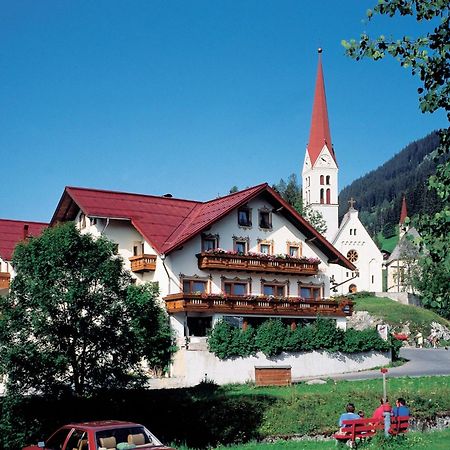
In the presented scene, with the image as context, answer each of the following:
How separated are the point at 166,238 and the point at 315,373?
11241 millimetres

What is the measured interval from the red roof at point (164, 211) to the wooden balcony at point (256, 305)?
3.07 meters

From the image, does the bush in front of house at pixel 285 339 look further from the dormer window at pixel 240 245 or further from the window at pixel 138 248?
the window at pixel 138 248

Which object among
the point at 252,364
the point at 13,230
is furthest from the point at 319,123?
the point at 252,364

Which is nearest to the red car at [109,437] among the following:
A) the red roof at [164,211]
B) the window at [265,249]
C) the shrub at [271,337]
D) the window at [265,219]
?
the shrub at [271,337]

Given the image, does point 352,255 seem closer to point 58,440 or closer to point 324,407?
point 324,407

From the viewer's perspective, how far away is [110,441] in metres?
13.5

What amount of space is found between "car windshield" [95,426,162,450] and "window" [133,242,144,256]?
2989cm

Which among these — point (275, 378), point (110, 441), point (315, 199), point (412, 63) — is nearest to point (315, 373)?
point (275, 378)

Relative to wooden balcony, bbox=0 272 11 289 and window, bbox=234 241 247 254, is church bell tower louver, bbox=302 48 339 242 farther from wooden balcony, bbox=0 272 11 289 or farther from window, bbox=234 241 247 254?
window, bbox=234 241 247 254

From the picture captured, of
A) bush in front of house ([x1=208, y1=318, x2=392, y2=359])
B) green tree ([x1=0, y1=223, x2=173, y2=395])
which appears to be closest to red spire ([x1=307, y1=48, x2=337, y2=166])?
bush in front of house ([x1=208, y1=318, x2=392, y2=359])

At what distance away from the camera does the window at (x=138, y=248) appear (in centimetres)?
4357

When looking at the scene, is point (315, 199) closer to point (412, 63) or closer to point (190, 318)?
point (190, 318)

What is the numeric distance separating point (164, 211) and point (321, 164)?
56400mm

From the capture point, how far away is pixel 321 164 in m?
99.0
